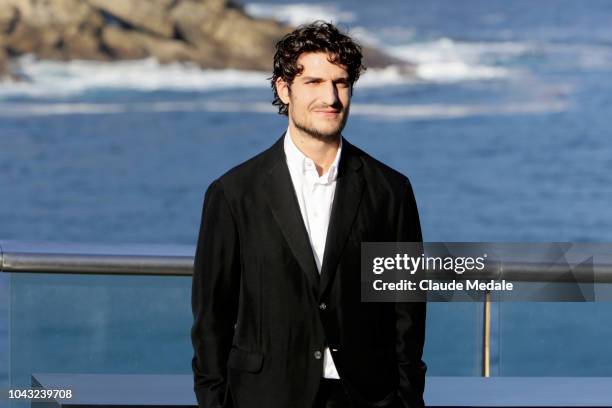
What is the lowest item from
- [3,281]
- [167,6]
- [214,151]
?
[3,281]

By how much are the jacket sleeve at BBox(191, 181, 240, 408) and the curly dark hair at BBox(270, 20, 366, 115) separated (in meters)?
0.18

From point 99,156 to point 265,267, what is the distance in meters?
17.8

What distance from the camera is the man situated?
1572 mm

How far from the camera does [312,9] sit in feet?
66.3

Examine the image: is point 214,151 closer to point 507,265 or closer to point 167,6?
point 167,6

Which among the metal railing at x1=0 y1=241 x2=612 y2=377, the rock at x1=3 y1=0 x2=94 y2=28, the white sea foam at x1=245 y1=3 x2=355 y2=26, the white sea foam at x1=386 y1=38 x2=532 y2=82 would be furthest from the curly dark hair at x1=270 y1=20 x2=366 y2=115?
the rock at x1=3 y1=0 x2=94 y2=28

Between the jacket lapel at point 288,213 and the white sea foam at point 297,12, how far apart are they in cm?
1789

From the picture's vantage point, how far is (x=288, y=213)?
5.22 ft

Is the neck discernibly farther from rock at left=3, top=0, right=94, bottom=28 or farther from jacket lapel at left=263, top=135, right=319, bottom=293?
rock at left=3, top=0, right=94, bottom=28

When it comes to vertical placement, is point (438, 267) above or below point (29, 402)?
above

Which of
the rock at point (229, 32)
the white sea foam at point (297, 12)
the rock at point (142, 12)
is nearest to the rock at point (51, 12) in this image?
the rock at point (142, 12)

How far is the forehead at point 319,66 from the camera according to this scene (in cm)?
158

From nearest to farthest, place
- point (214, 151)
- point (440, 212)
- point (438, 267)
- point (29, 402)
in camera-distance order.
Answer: point (29, 402) < point (438, 267) < point (440, 212) < point (214, 151)

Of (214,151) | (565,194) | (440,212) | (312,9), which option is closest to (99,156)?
(214,151)
